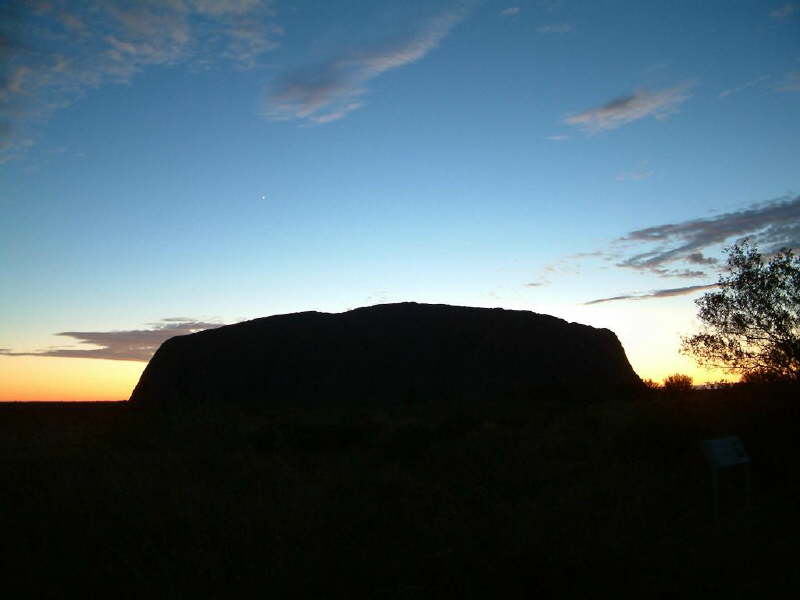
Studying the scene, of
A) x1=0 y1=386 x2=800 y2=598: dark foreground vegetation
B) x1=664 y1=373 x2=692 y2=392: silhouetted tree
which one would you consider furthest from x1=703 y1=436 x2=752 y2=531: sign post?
x1=664 y1=373 x2=692 y2=392: silhouetted tree

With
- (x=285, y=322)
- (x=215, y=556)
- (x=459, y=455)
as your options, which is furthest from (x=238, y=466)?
→ (x=285, y=322)

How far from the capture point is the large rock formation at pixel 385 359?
34.4 m

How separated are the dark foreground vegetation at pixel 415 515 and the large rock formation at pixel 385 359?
20.2 metres

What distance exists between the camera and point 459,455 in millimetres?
12164

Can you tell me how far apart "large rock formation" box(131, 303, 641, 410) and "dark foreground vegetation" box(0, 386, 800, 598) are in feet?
66.4

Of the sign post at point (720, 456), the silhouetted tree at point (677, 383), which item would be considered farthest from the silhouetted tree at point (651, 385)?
the sign post at point (720, 456)

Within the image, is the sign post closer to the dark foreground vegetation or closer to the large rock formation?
the dark foreground vegetation

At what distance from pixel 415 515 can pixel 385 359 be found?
2815 cm

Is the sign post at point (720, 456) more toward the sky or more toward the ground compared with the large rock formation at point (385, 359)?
more toward the ground

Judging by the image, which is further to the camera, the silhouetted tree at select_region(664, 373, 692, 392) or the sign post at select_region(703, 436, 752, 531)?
the silhouetted tree at select_region(664, 373, 692, 392)

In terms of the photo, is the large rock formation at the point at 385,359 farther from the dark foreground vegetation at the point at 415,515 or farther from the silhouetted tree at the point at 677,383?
the dark foreground vegetation at the point at 415,515

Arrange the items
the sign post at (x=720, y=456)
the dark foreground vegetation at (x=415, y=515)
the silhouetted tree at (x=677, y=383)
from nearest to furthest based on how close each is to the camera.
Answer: the dark foreground vegetation at (x=415, y=515) < the sign post at (x=720, y=456) < the silhouetted tree at (x=677, y=383)

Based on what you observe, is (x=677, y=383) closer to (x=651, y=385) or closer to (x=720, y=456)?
(x=651, y=385)

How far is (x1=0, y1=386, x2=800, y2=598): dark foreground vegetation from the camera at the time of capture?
5.75m
